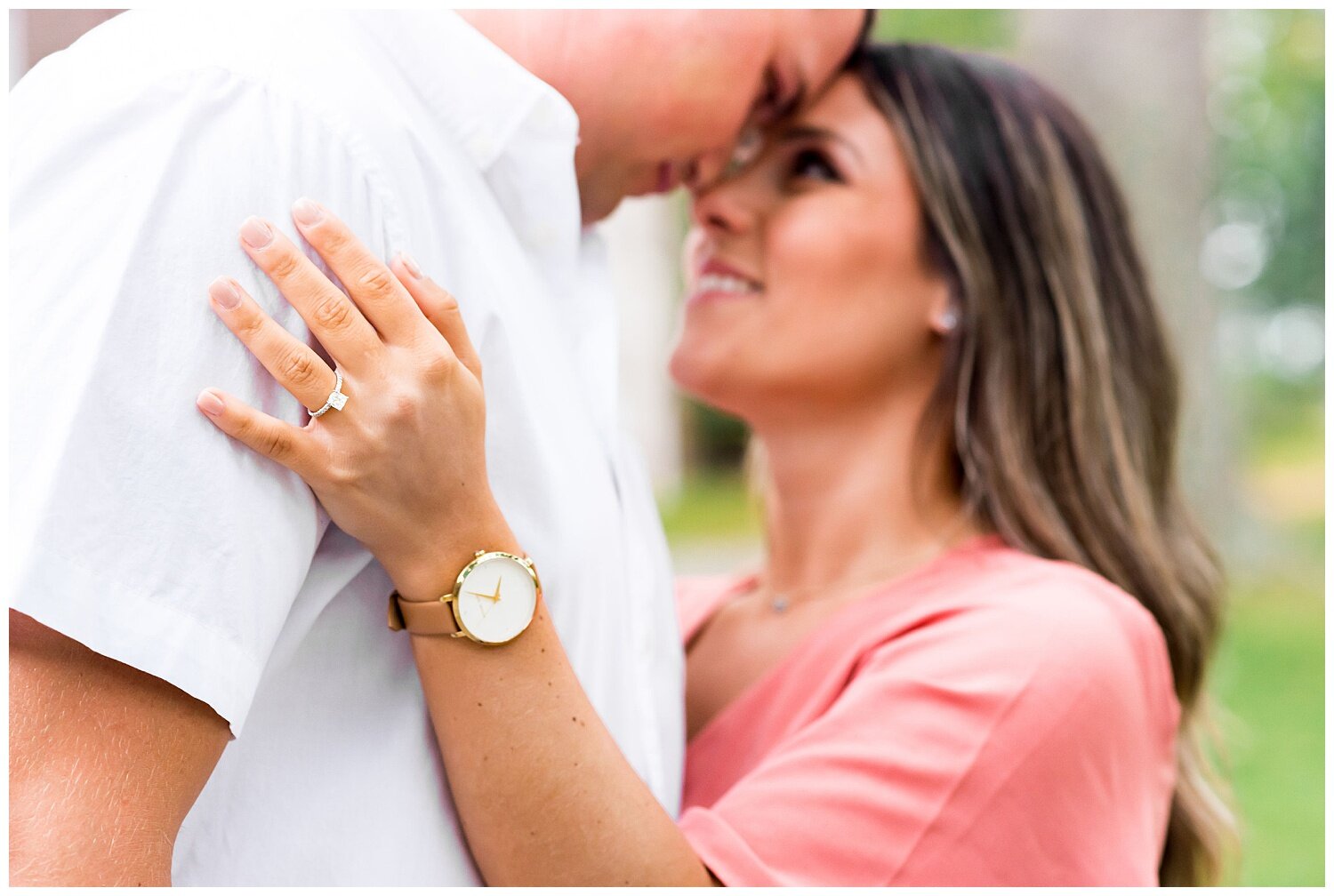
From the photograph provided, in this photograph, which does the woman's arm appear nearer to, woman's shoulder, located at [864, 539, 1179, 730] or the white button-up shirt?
the white button-up shirt

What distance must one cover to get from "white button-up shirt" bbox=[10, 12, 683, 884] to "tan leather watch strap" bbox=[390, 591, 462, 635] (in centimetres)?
4

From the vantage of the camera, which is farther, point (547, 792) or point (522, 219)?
point (522, 219)

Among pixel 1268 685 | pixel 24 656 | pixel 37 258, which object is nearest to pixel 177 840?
pixel 24 656

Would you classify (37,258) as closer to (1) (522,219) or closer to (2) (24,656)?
(2) (24,656)

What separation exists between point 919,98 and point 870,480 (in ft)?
2.25

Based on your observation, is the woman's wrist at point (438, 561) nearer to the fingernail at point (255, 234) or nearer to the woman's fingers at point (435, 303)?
the woman's fingers at point (435, 303)

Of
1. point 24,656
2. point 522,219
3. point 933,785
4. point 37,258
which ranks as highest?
point 37,258

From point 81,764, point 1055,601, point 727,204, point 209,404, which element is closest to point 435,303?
→ point 209,404

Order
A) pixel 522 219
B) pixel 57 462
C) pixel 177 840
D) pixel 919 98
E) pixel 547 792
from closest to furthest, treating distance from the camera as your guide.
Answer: pixel 57 462 < pixel 177 840 < pixel 547 792 < pixel 522 219 < pixel 919 98

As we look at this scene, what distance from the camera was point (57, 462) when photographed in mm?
925

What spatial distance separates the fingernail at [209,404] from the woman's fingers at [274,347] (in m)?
0.06

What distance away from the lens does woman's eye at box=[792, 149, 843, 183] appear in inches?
84.4

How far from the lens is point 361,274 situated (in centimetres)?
109

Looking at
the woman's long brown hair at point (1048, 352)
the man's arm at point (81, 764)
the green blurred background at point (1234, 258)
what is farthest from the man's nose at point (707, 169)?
the green blurred background at point (1234, 258)
